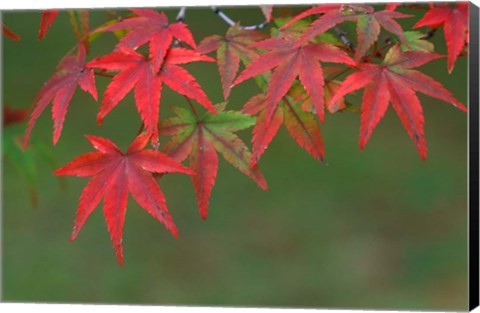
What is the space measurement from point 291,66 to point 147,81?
168mm

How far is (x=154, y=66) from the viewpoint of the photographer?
0.89 m

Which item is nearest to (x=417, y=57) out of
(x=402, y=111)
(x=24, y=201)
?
(x=402, y=111)

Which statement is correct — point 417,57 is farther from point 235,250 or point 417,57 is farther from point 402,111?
point 235,250

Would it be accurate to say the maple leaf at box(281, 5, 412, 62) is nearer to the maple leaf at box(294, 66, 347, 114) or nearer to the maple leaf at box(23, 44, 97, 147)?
the maple leaf at box(294, 66, 347, 114)

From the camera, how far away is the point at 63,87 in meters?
0.97

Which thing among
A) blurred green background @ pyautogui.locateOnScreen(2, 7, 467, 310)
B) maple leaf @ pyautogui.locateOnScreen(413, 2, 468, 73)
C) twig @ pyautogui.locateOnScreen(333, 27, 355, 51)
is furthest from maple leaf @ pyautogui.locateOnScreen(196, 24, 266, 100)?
blurred green background @ pyautogui.locateOnScreen(2, 7, 467, 310)

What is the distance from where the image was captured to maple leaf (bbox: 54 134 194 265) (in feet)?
2.92

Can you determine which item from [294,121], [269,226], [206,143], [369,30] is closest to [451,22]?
[369,30]

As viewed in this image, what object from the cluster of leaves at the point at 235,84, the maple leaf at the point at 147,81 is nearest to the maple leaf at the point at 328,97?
the cluster of leaves at the point at 235,84

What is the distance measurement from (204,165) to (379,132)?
255 cm

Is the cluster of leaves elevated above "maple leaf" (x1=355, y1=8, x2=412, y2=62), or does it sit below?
below

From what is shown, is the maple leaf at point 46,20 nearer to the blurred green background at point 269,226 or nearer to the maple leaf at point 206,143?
the maple leaf at point 206,143

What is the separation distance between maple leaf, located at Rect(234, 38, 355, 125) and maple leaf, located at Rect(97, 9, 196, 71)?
87 millimetres

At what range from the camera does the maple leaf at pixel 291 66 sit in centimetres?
86
